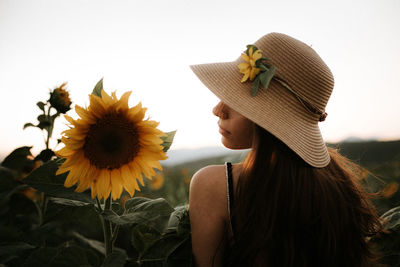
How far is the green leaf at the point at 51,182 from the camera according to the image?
0.97 meters

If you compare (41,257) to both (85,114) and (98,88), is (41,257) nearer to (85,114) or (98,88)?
(85,114)

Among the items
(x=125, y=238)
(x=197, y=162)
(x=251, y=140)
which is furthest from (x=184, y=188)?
(x=251, y=140)

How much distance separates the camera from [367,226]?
1.46m

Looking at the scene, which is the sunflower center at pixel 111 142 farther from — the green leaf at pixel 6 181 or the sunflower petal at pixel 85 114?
the green leaf at pixel 6 181

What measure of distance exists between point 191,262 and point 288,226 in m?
0.45

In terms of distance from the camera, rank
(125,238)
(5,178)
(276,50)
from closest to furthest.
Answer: (276,50) → (5,178) → (125,238)

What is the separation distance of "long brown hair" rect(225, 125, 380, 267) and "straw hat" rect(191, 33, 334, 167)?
12 centimetres

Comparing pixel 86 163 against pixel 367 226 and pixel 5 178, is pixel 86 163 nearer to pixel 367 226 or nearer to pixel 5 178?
pixel 5 178

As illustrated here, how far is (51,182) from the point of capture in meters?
1.00

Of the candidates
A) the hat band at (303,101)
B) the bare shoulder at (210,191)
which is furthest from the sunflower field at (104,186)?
the hat band at (303,101)

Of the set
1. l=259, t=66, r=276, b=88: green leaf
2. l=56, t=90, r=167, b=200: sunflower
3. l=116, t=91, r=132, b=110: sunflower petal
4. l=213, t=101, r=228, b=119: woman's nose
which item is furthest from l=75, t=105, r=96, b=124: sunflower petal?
l=259, t=66, r=276, b=88: green leaf

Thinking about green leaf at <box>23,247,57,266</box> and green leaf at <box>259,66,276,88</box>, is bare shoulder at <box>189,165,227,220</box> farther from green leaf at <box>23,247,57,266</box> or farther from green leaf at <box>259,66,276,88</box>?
green leaf at <box>23,247,57,266</box>

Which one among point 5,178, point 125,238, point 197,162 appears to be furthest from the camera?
point 197,162

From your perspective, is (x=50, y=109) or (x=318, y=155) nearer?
(x=318, y=155)
